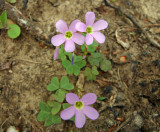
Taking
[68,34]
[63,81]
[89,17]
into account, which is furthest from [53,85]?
[89,17]

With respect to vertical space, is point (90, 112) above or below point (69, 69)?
below

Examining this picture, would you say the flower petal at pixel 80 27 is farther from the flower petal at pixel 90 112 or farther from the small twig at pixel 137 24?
the small twig at pixel 137 24

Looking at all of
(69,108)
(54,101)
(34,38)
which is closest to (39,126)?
(54,101)

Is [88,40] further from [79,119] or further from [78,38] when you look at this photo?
[79,119]

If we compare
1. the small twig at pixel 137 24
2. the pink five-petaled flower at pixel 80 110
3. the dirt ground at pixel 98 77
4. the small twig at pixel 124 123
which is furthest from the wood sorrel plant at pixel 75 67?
the small twig at pixel 137 24

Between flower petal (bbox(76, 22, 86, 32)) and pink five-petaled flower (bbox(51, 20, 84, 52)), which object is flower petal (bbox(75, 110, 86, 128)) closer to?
pink five-petaled flower (bbox(51, 20, 84, 52))

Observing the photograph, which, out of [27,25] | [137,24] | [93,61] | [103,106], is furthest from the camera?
[137,24]
